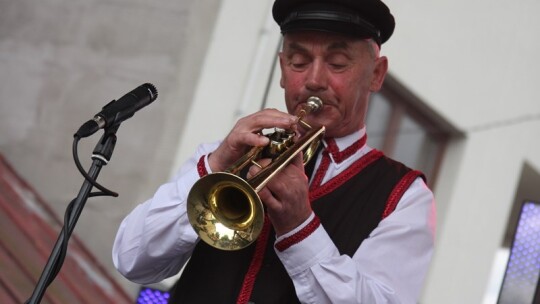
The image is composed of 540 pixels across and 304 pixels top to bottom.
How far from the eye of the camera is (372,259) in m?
2.37

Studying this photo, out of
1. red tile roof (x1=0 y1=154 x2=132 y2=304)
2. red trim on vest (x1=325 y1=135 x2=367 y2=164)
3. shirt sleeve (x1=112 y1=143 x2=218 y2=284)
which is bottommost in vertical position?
red tile roof (x1=0 y1=154 x2=132 y2=304)

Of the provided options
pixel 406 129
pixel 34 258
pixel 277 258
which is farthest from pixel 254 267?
pixel 406 129

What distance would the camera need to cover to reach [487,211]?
657 centimetres

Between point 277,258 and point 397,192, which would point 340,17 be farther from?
point 277,258

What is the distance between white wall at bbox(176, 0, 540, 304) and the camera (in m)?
6.06

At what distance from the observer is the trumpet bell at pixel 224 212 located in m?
2.28

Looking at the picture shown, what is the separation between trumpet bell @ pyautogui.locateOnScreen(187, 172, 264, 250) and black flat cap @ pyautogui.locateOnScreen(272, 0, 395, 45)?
1.72 ft

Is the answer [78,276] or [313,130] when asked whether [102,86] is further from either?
[313,130]

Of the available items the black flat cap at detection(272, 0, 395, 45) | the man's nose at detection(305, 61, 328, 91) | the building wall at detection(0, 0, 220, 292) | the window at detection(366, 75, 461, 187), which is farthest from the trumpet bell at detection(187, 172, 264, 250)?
the window at detection(366, 75, 461, 187)

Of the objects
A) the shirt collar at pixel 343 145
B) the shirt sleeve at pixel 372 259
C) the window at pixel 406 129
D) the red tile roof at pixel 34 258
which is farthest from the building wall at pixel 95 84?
the shirt sleeve at pixel 372 259

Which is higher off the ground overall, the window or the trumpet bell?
the window

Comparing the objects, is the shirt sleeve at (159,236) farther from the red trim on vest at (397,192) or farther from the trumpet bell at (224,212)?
the red trim on vest at (397,192)

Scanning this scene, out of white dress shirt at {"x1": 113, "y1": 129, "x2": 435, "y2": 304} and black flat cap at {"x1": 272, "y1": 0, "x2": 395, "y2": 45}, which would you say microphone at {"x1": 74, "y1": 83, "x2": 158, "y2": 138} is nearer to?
white dress shirt at {"x1": 113, "y1": 129, "x2": 435, "y2": 304}

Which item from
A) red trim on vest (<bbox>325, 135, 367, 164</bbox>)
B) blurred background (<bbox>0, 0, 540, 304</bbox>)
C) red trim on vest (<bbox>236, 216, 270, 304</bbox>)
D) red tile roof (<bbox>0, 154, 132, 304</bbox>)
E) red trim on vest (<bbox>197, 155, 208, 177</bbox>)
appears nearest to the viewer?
red trim on vest (<bbox>236, 216, 270, 304</bbox>)
